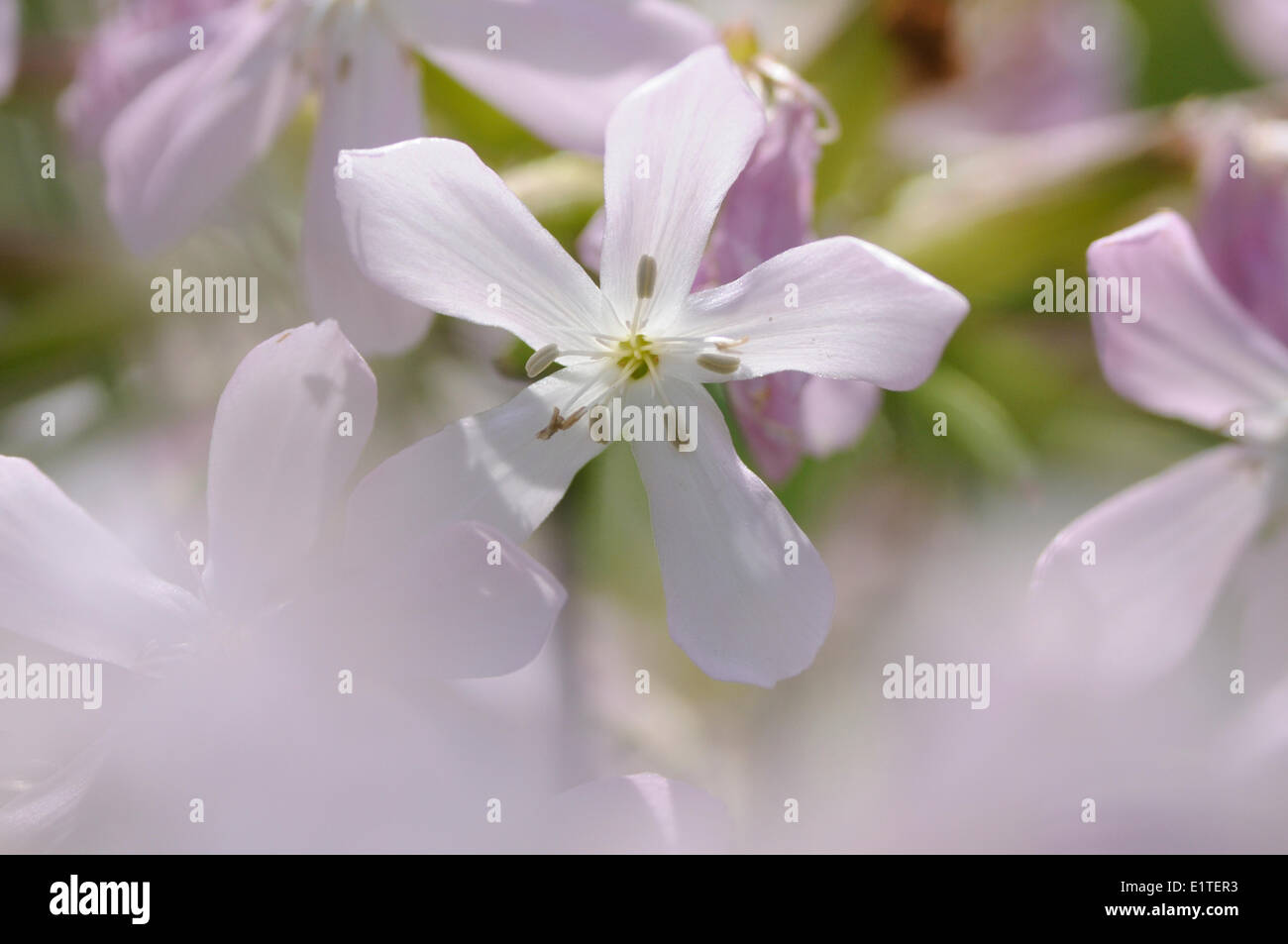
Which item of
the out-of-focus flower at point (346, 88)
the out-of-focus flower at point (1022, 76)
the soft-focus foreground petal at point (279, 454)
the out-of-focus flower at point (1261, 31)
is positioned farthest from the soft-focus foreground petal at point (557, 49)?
the out-of-focus flower at point (1261, 31)

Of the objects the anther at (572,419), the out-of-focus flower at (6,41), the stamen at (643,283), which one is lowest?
the anther at (572,419)

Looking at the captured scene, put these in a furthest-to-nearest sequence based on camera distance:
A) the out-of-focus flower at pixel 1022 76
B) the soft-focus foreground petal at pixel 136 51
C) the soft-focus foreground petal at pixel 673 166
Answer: the out-of-focus flower at pixel 1022 76 < the soft-focus foreground petal at pixel 136 51 < the soft-focus foreground petal at pixel 673 166

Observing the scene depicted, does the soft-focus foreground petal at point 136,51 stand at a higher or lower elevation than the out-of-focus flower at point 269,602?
higher

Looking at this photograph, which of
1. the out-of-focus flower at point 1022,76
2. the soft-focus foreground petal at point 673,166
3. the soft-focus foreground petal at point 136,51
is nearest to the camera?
the soft-focus foreground petal at point 673,166

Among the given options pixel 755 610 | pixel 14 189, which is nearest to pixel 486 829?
pixel 755 610

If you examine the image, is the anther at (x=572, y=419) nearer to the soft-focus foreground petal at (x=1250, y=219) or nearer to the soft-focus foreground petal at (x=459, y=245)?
the soft-focus foreground petal at (x=459, y=245)

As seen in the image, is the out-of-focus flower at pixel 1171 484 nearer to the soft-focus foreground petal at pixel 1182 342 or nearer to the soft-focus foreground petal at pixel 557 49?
the soft-focus foreground petal at pixel 1182 342

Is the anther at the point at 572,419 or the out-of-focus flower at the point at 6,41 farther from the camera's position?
the out-of-focus flower at the point at 6,41

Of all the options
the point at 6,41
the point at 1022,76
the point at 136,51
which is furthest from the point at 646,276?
the point at 1022,76
